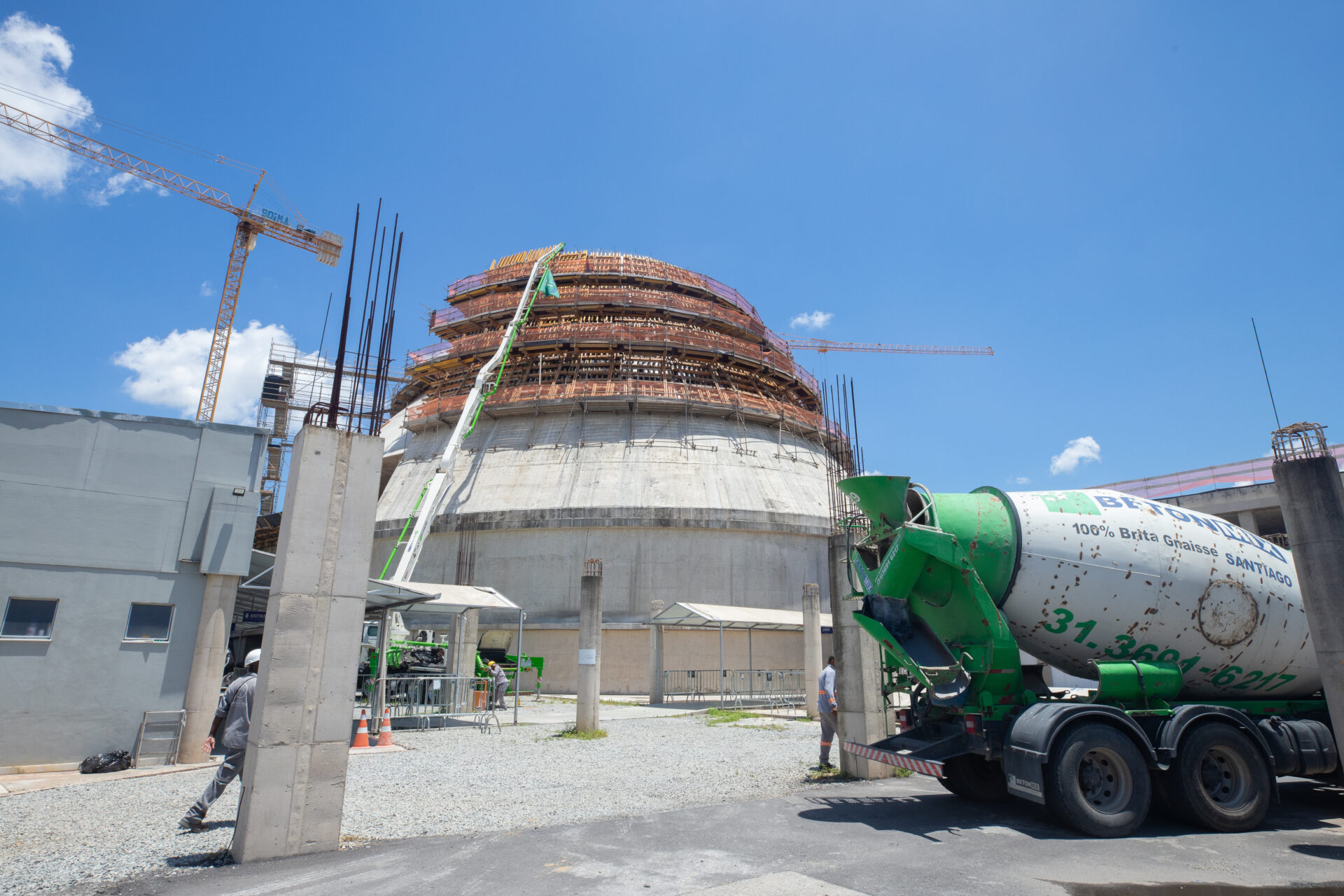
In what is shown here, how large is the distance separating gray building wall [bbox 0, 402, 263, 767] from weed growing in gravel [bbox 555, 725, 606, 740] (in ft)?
25.8

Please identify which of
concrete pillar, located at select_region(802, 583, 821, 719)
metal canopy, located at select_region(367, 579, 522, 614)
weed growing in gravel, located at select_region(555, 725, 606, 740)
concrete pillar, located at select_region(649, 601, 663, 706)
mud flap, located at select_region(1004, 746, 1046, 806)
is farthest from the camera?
concrete pillar, located at select_region(649, 601, 663, 706)

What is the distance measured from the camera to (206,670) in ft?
42.8

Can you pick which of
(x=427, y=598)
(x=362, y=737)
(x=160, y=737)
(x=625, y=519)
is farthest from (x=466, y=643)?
(x=625, y=519)

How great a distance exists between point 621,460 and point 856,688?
85.3ft

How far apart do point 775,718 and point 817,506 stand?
1617 centimetres

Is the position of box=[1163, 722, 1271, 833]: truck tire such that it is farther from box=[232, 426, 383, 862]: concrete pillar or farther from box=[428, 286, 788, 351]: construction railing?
box=[428, 286, 788, 351]: construction railing

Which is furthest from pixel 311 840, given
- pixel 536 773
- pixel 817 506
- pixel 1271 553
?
pixel 817 506

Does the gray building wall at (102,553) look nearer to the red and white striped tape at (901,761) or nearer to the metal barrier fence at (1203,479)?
the red and white striped tape at (901,761)

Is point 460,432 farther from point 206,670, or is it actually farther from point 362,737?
point 206,670

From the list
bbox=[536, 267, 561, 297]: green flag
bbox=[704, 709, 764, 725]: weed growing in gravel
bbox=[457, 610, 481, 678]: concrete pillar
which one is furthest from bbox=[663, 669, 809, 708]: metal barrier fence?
bbox=[536, 267, 561, 297]: green flag

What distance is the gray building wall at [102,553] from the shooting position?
12008 millimetres

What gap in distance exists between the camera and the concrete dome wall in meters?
32.6

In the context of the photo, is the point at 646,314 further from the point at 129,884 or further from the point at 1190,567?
the point at 129,884

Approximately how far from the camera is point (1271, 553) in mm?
10086
